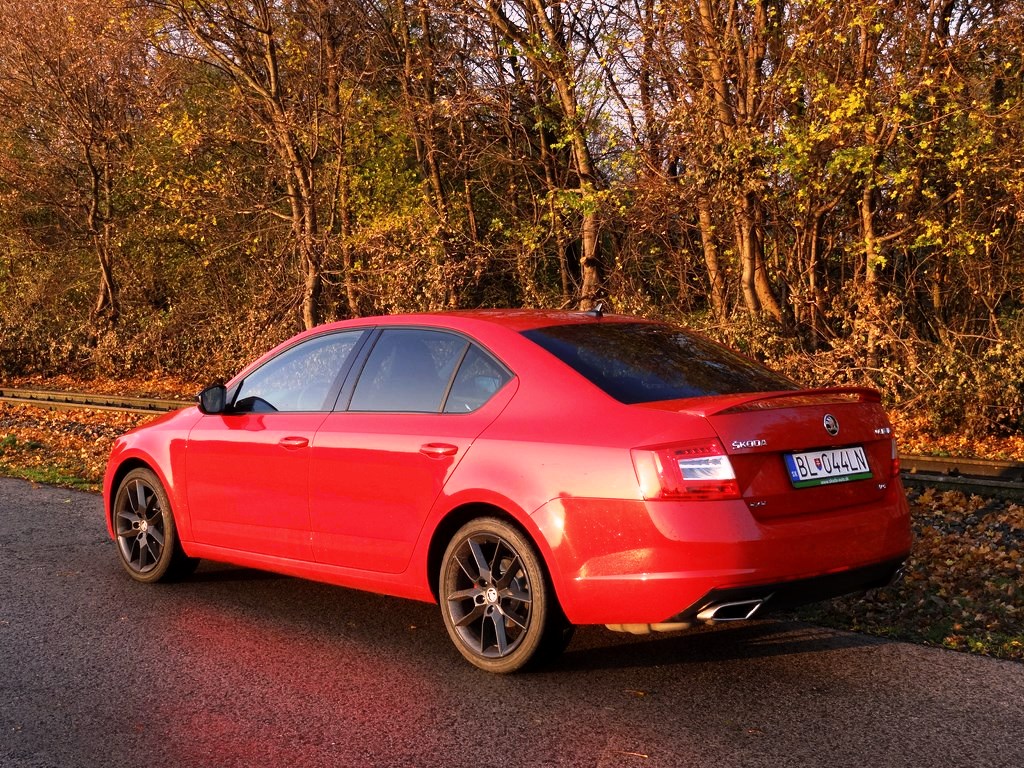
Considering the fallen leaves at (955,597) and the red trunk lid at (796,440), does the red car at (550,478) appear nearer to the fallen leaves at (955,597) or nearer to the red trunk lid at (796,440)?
the red trunk lid at (796,440)

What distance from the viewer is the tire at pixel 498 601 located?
16.3ft

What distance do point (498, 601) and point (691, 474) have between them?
1.12 meters

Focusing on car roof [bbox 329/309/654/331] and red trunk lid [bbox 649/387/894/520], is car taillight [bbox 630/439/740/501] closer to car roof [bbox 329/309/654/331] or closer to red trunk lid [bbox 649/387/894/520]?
red trunk lid [bbox 649/387/894/520]

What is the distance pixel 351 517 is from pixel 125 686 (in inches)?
50.3

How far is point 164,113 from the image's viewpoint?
71.9ft

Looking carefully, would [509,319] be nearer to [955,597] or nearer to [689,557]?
[689,557]

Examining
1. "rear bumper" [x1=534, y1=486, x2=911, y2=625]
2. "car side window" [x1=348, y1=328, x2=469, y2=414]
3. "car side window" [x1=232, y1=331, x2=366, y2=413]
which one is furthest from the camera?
"car side window" [x1=232, y1=331, x2=366, y2=413]

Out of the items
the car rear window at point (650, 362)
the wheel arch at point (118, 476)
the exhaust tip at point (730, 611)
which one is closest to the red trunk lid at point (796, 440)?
the car rear window at point (650, 362)

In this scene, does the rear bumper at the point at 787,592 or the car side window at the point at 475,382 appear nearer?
the rear bumper at the point at 787,592

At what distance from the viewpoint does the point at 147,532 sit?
285 inches

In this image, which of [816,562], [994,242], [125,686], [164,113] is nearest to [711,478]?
[816,562]

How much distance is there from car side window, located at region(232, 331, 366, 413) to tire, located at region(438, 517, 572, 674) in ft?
4.25

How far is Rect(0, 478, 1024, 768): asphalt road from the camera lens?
4.22m

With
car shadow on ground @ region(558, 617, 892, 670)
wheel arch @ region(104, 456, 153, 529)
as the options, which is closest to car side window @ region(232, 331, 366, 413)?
wheel arch @ region(104, 456, 153, 529)
